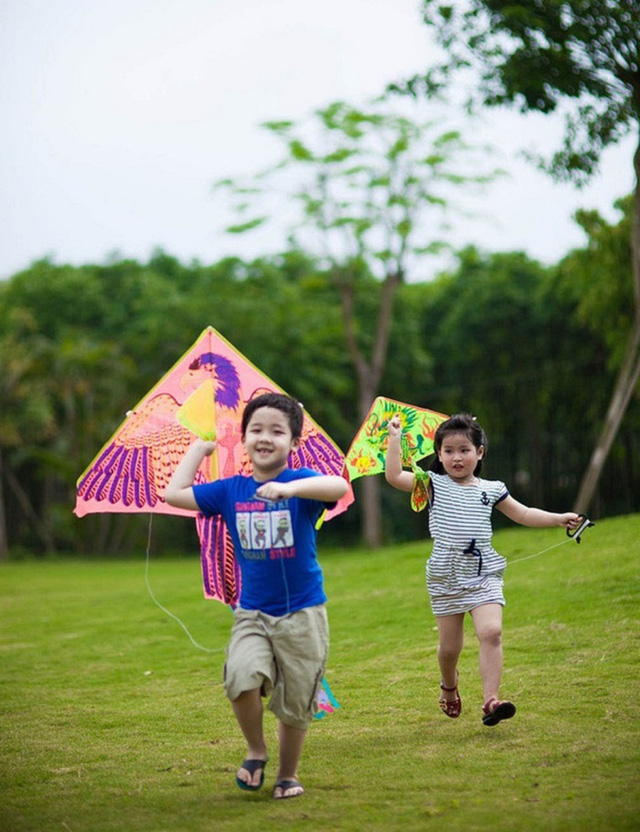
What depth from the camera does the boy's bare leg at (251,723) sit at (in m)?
3.63

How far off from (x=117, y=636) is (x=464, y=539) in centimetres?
460

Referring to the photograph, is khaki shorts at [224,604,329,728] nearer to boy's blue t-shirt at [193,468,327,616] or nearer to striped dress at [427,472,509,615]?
boy's blue t-shirt at [193,468,327,616]

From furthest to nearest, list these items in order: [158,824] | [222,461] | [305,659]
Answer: [222,461]
[305,659]
[158,824]

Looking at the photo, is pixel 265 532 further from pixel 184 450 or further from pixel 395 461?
pixel 184 450

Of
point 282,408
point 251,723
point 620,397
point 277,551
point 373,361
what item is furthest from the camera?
point 373,361

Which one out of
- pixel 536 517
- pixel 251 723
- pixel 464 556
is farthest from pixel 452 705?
pixel 251 723

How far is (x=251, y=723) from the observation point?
3.67 m

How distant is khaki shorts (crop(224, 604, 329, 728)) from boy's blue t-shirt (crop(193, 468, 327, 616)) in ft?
0.17

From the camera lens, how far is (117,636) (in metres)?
8.39

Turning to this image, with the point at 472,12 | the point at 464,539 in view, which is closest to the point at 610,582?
the point at 464,539

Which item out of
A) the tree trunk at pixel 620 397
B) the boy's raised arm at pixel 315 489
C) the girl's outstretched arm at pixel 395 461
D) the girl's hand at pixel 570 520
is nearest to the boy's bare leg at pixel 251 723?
the boy's raised arm at pixel 315 489

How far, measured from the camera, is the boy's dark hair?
3889mm

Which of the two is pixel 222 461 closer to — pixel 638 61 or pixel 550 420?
pixel 638 61

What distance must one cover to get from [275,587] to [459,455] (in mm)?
1342
